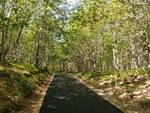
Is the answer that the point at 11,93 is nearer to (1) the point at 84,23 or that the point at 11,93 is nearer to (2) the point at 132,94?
(2) the point at 132,94

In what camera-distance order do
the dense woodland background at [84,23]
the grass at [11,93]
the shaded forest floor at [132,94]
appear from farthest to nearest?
the dense woodland background at [84,23], the shaded forest floor at [132,94], the grass at [11,93]

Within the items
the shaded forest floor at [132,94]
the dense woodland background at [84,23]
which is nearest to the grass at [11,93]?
the shaded forest floor at [132,94]

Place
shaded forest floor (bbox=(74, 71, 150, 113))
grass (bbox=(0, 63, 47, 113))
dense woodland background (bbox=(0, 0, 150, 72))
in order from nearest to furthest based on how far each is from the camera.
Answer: grass (bbox=(0, 63, 47, 113)) → shaded forest floor (bbox=(74, 71, 150, 113)) → dense woodland background (bbox=(0, 0, 150, 72))

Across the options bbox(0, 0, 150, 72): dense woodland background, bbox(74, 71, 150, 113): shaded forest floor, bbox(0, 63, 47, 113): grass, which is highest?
bbox(0, 0, 150, 72): dense woodland background

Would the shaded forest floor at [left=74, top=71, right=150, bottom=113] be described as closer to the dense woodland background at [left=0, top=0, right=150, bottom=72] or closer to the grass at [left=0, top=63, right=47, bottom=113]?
the dense woodland background at [left=0, top=0, right=150, bottom=72]

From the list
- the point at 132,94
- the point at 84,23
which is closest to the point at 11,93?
the point at 132,94

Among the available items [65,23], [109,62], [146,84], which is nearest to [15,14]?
[65,23]

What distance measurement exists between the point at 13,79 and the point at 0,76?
4.38ft

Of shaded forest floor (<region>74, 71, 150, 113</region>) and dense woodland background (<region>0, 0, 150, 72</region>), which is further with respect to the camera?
dense woodland background (<region>0, 0, 150, 72</region>)

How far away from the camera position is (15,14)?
34375 mm

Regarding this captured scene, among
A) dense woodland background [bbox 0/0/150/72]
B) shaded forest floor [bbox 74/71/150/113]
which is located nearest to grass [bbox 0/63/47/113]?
shaded forest floor [bbox 74/71/150/113]

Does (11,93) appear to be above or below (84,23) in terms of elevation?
below

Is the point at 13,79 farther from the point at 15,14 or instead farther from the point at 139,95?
the point at 15,14

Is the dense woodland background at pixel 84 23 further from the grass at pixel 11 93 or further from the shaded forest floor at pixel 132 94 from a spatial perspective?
the grass at pixel 11 93
